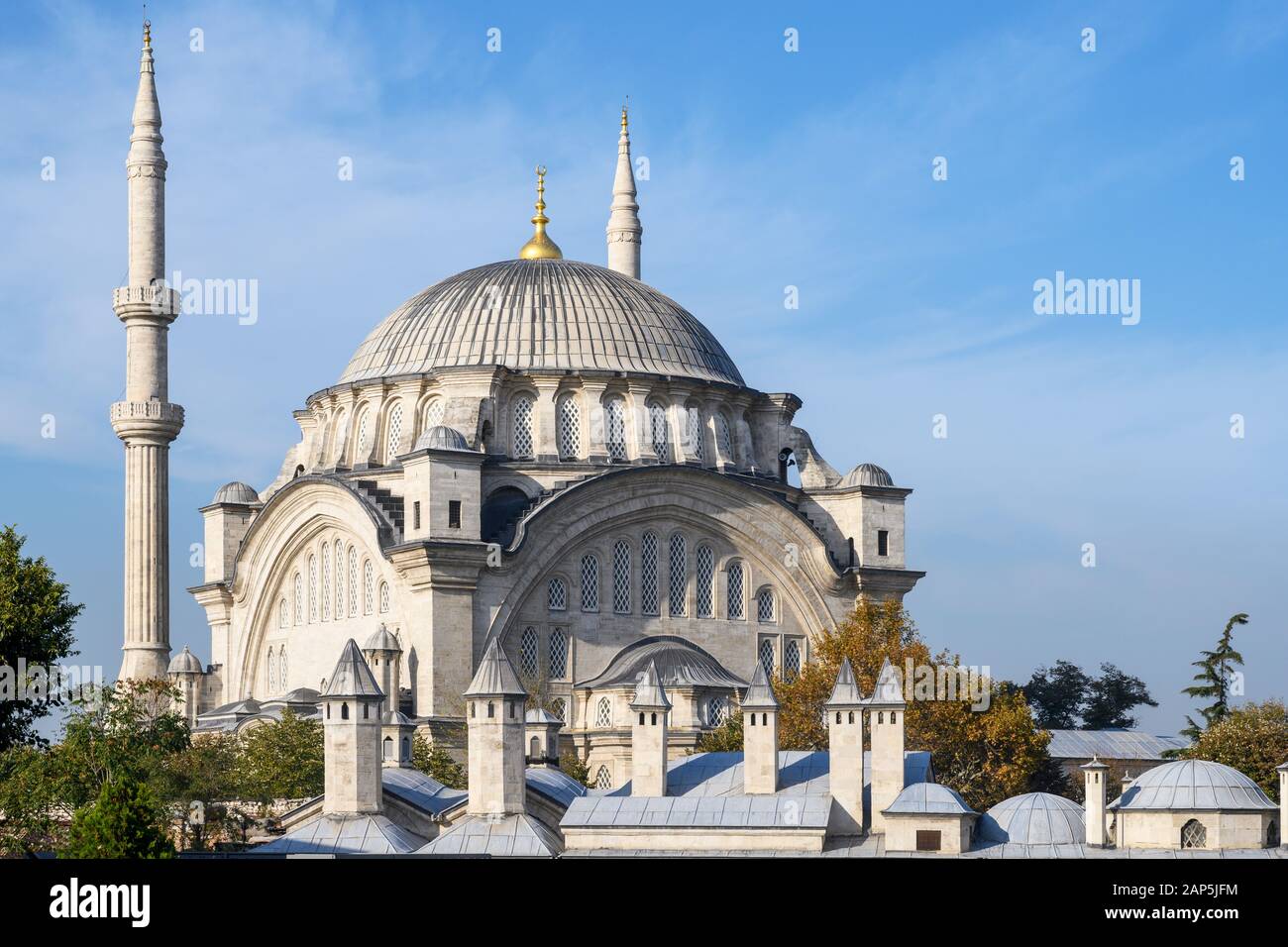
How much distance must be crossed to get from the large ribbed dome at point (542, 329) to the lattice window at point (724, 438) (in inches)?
38.8

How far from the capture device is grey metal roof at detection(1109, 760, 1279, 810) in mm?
39938

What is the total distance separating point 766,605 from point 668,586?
9.25 feet

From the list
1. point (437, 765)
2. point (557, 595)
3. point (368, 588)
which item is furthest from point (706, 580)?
point (437, 765)

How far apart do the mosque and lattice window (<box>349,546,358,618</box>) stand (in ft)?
0.24

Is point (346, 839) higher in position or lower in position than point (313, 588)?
lower

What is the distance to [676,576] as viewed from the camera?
192 ft

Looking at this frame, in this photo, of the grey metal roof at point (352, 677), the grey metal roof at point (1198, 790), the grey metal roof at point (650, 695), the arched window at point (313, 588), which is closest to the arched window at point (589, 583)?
the arched window at point (313, 588)

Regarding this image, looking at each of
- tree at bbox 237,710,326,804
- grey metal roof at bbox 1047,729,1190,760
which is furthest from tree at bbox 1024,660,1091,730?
tree at bbox 237,710,326,804

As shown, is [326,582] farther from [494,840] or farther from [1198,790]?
[1198,790]

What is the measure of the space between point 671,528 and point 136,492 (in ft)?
40.7

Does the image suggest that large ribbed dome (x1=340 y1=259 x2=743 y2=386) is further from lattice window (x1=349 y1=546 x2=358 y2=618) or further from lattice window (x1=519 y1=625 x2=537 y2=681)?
lattice window (x1=519 y1=625 x2=537 y2=681)

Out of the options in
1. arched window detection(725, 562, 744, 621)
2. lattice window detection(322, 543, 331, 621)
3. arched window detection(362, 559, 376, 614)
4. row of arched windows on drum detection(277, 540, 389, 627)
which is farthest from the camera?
arched window detection(725, 562, 744, 621)

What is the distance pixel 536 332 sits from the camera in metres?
60.5
